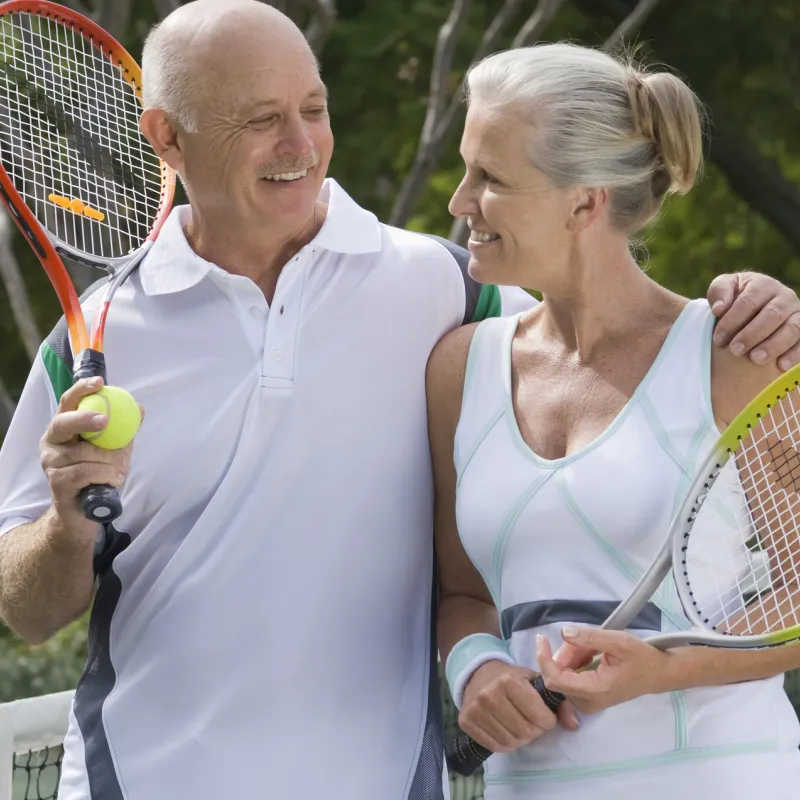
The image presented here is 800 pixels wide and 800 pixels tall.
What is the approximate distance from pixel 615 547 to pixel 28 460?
134 cm

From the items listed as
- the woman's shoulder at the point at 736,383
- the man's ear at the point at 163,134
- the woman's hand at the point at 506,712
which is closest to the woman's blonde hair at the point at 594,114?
the woman's shoulder at the point at 736,383

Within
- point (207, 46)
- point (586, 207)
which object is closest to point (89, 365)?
point (207, 46)

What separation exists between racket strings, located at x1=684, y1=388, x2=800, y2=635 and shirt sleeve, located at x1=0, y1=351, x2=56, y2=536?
144 centimetres

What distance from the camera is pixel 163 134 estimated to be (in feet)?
11.5

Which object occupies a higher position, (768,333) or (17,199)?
(768,333)

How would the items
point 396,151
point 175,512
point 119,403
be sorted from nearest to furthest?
point 119,403
point 175,512
point 396,151

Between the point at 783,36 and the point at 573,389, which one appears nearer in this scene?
the point at 573,389

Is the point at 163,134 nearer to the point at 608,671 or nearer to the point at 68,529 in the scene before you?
the point at 68,529

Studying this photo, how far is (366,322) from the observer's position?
3.38m

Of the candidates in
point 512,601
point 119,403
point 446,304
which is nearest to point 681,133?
point 446,304

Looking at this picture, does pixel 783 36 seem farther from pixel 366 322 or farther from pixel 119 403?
pixel 119 403

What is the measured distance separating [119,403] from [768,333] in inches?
48.9

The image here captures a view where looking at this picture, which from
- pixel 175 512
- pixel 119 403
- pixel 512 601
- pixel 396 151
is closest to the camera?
pixel 119 403

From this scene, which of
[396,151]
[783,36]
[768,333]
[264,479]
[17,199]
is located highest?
[768,333]
